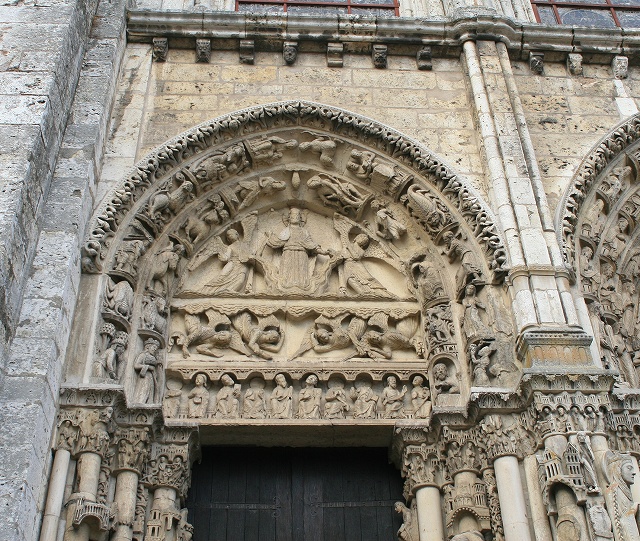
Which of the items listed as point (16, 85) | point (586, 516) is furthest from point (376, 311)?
point (16, 85)

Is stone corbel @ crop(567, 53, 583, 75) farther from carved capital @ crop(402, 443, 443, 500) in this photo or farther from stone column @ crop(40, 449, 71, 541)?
stone column @ crop(40, 449, 71, 541)

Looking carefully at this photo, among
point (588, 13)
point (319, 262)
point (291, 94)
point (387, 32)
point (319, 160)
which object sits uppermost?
point (588, 13)

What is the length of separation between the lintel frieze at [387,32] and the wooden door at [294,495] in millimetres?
3966

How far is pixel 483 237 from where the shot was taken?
21.2 feet

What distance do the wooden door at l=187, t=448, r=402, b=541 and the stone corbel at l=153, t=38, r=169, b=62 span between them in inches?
149

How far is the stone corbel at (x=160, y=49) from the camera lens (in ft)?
25.4

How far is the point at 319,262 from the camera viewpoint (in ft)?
23.5

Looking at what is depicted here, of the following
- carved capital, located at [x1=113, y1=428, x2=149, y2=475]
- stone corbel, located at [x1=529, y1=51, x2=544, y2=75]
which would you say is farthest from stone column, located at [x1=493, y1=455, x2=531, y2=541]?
stone corbel, located at [x1=529, y1=51, x2=544, y2=75]

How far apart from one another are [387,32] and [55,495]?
525cm

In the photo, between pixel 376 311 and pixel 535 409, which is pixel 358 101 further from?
pixel 535 409

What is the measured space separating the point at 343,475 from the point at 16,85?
3.88m

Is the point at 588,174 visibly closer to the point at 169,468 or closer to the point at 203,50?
Answer: the point at 203,50

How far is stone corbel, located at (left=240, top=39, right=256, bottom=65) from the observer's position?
775cm

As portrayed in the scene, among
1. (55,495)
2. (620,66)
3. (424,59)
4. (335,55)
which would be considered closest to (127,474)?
(55,495)
